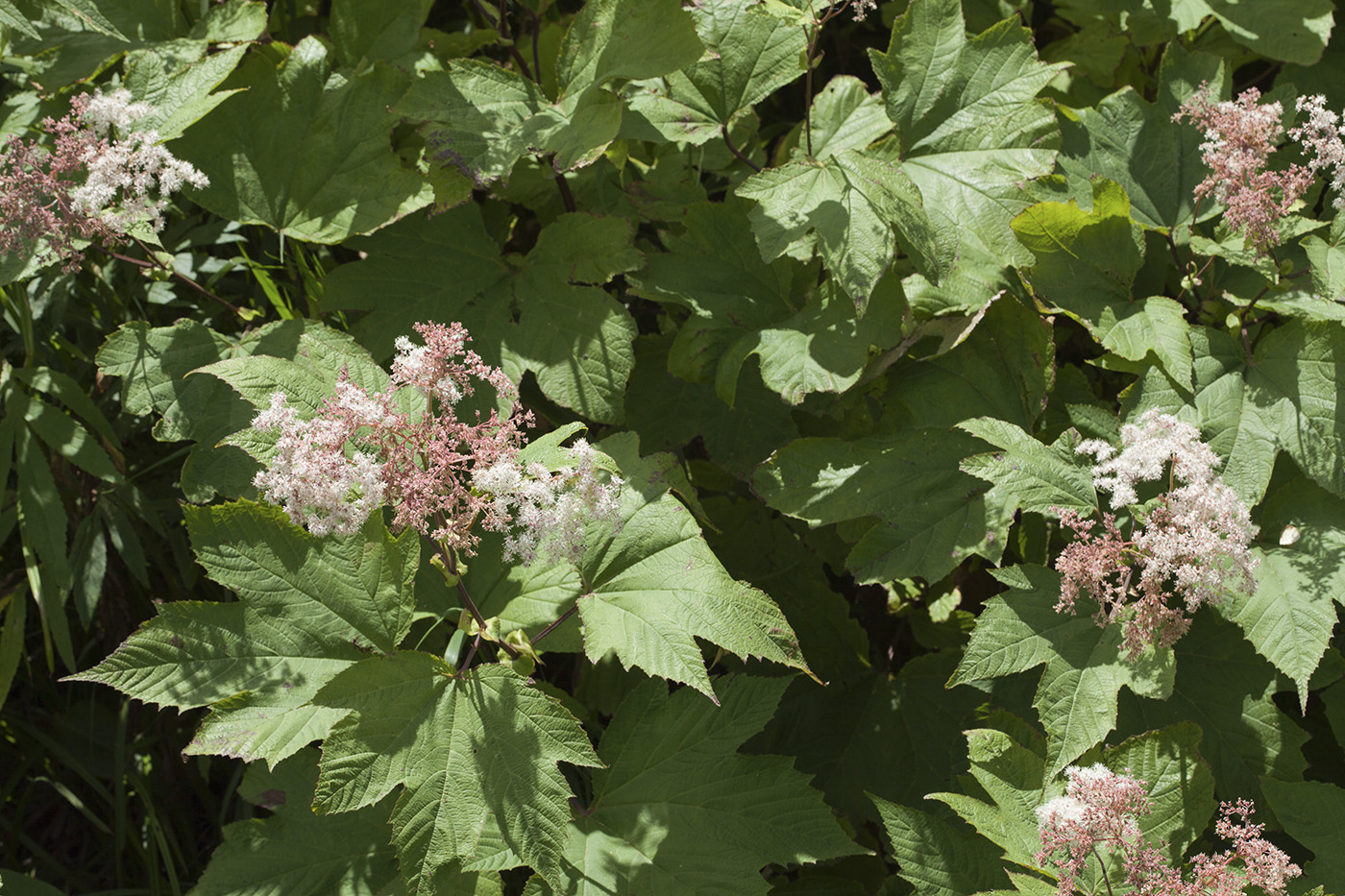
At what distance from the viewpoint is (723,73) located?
271 centimetres

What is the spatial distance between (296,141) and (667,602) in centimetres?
171

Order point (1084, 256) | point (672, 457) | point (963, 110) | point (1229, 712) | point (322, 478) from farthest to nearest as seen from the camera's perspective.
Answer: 1. point (963, 110)
2. point (1084, 256)
3. point (1229, 712)
4. point (672, 457)
5. point (322, 478)

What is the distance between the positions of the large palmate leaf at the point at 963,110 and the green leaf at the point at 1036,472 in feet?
1.76

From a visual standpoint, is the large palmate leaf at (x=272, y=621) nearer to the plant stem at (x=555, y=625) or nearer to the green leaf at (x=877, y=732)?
the plant stem at (x=555, y=625)

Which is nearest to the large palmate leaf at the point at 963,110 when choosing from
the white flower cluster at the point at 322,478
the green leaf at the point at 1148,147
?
the green leaf at the point at 1148,147

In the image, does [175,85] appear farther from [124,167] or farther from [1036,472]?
[1036,472]

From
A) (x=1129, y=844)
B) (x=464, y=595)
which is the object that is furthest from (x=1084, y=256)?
(x=464, y=595)

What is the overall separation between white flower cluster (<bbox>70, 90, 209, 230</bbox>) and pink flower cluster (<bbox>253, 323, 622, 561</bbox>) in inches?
36.5

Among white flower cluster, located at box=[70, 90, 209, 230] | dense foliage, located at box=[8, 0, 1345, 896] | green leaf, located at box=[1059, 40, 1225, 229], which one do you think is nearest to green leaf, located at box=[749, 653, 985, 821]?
dense foliage, located at box=[8, 0, 1345, 896]

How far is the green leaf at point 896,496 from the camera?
7.95 ft

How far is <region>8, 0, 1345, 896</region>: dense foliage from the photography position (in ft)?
6.68

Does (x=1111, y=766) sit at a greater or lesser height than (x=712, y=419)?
lesser

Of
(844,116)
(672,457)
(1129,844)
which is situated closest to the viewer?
(1129,844)

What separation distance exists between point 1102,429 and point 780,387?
0.80m
